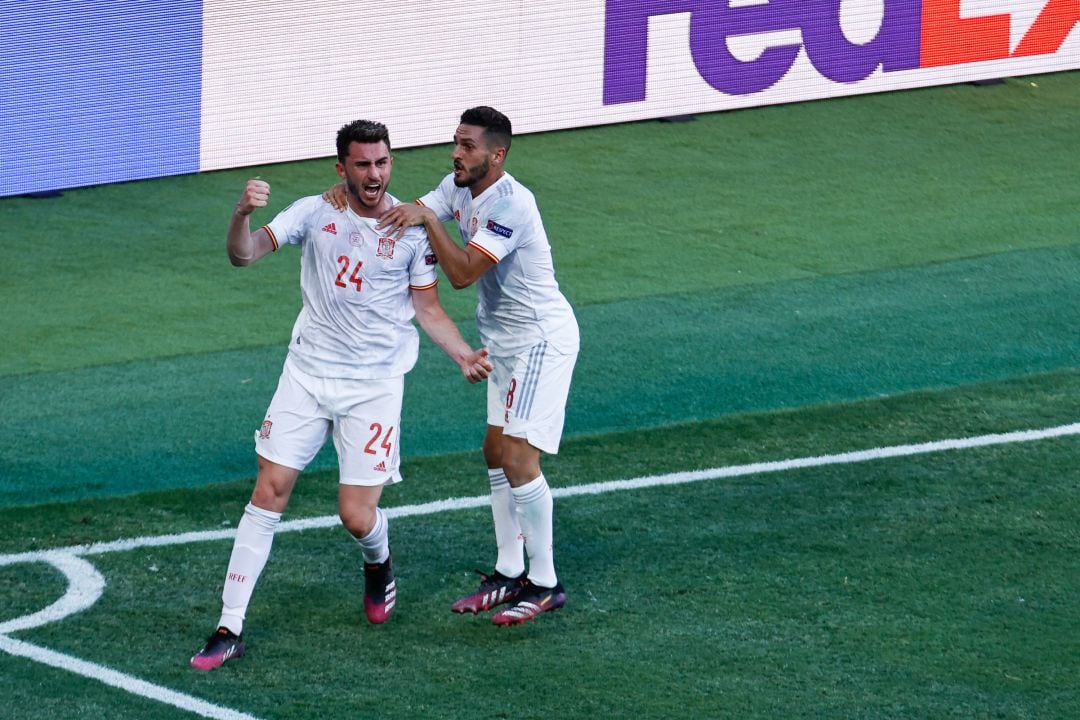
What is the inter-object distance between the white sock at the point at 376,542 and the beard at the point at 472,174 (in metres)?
1.40

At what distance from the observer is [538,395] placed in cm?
708

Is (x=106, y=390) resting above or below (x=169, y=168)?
below

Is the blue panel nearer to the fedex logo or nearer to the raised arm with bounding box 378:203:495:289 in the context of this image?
the fedex logo

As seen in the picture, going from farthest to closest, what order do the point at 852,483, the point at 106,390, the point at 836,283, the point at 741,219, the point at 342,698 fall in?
the point at 741,219
the point at 836,283
the point at 106,390
the point at 852,483
the point at 342,698

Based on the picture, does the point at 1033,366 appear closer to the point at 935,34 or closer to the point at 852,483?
the point at 852,483

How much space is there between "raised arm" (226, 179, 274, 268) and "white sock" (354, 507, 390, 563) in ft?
3.81

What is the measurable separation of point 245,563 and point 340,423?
67 centimetres

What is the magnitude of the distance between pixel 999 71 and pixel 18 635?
12.6m

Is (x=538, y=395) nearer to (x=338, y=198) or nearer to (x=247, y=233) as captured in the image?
(x=338, y=198)

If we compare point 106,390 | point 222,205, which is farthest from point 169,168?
point 106,390

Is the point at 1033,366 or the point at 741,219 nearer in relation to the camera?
the point at 1033,366

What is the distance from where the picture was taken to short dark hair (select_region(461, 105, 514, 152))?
685 cm

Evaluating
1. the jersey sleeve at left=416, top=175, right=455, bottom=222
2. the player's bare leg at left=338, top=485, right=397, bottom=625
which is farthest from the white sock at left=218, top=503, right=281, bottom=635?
the jersey sleeve at left=416, top=175, right=455, bottom=222

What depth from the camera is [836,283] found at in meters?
11.8
